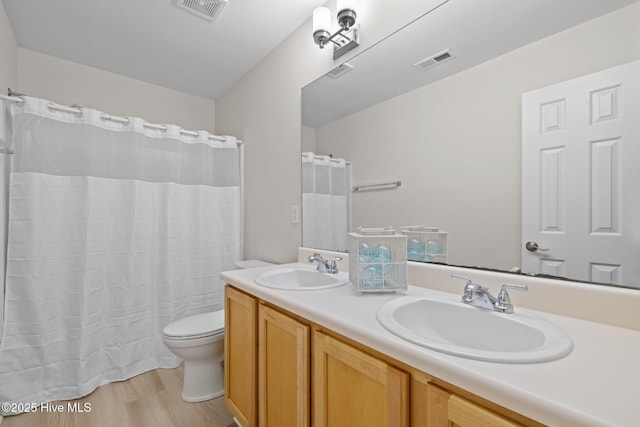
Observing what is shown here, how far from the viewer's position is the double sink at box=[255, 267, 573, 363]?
2.02ft

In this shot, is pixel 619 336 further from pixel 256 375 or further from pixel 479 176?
pixel 256 375

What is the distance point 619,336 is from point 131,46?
297cm

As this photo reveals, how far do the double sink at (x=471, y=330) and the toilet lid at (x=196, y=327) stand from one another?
1.25 meters

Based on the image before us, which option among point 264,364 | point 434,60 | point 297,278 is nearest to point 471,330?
point 264,364

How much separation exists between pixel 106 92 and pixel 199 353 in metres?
2.26

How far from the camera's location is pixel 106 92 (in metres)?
2.40

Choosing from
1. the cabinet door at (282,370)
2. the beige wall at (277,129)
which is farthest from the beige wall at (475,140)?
the cabinet door at (282,370)

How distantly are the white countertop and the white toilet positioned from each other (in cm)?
116

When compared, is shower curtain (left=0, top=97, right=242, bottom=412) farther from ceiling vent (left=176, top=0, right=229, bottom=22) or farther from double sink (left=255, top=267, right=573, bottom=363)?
double sink (left=255, top=267, right=573, bottom=363)

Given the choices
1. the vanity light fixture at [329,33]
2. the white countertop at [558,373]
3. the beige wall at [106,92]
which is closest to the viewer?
the white countertop at [558,373]

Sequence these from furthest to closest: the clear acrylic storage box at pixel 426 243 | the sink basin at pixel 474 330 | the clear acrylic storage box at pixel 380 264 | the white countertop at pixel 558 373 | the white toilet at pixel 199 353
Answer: the white toilet at pixel 199 353 → the clear acrylic storage box at pixel 426 243 → the clear acrylic storage box at pixel 380 264 → the sink basin at pixel 474 330 → the white countertop at pixel 558 373

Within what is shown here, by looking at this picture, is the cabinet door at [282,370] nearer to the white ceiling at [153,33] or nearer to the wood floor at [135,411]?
the wood floor at [135,411]

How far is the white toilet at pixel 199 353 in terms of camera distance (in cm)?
167

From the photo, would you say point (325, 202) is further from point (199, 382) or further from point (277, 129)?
point (199, 382)
